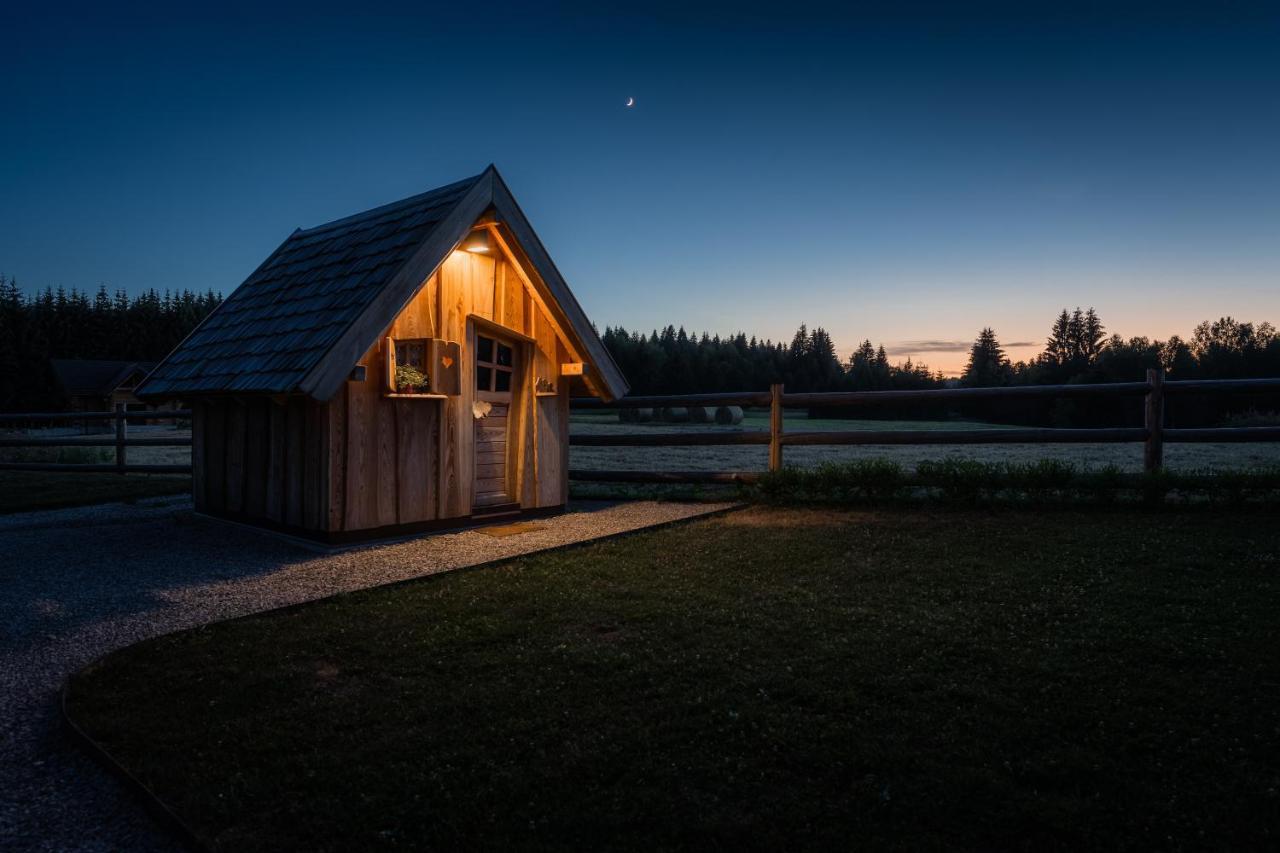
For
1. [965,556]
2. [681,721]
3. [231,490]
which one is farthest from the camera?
[231,490]

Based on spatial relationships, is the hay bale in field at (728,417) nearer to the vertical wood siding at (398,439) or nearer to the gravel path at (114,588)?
the gravel path at (114,588)

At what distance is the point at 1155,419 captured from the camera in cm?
959

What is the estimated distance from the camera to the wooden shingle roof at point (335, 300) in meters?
7.24

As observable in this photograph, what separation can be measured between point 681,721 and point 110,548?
7595 mm

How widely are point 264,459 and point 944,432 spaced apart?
9687 millimetres

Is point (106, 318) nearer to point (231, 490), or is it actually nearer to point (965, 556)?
point (231, 490)

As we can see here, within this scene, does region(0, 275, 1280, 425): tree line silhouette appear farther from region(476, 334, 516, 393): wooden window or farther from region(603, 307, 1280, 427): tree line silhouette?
region(476, 334, 516, 393): wooden window

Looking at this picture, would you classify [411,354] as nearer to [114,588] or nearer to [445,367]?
[445,367]

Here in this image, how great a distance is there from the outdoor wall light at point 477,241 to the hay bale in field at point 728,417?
27.1 meters

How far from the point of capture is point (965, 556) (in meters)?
6.73

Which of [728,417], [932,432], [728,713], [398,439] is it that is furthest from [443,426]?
[728,417]

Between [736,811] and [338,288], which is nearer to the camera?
[736,811]

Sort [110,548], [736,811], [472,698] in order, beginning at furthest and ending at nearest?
[110,548] < [472,698] < [736,811]

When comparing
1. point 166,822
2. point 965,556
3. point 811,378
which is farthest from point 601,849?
point 811,378
